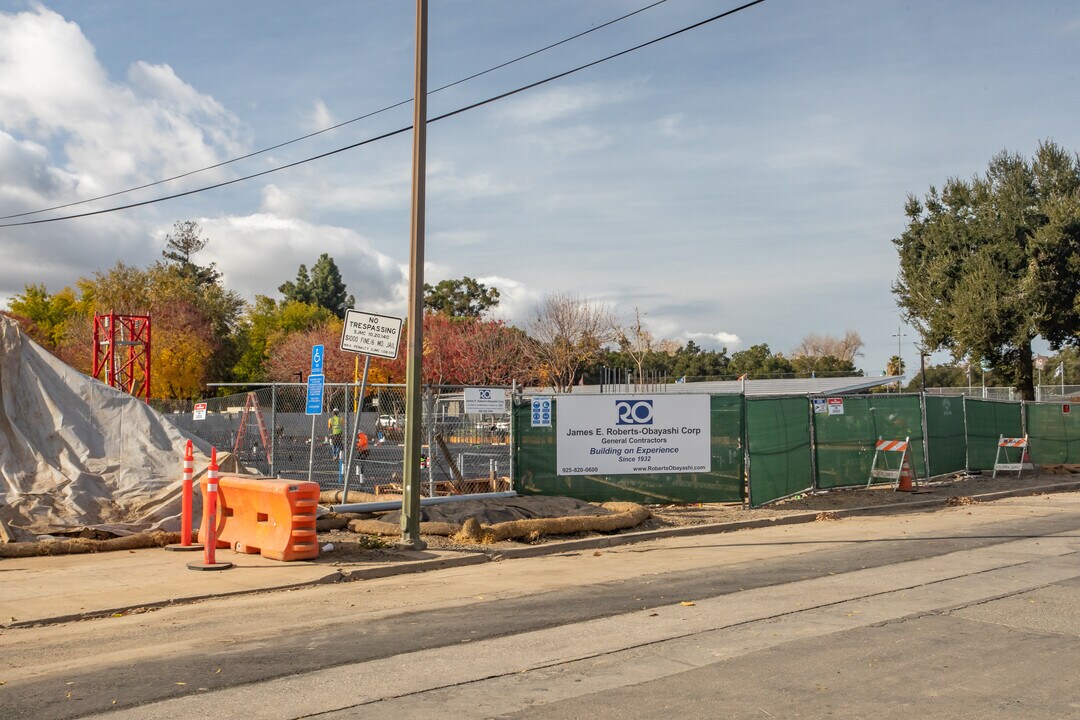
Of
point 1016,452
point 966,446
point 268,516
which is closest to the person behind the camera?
point 268,516

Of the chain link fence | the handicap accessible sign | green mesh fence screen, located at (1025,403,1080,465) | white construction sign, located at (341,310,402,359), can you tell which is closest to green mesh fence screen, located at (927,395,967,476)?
green mesh fence screen, located at (1025,403,1080,465)

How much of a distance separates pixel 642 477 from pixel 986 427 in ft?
44.4

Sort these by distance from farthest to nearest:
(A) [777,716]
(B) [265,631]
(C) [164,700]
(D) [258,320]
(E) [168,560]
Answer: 1. (D) [258,320]
2. (E) [168,560]
3. (B) [265,631]
4. (C) [164,700]
5. (A) [777,716]

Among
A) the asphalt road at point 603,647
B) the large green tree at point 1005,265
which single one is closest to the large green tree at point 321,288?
the large green tree at point 1005,265

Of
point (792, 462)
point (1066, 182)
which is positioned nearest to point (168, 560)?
point (792, 462)

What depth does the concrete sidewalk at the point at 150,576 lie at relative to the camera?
9.14 meters

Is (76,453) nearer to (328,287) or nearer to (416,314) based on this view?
(416,314)

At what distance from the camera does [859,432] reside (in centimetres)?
2086

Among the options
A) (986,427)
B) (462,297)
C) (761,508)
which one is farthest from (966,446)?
(462,297)

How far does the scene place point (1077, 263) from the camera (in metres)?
36.2

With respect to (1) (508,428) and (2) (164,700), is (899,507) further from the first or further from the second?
(2) (164,700)

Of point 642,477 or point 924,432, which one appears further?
point 924,432

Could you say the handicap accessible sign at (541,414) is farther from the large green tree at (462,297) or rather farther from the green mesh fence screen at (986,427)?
the large green tree at (462,297)

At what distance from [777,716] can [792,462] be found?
45.2 ft
